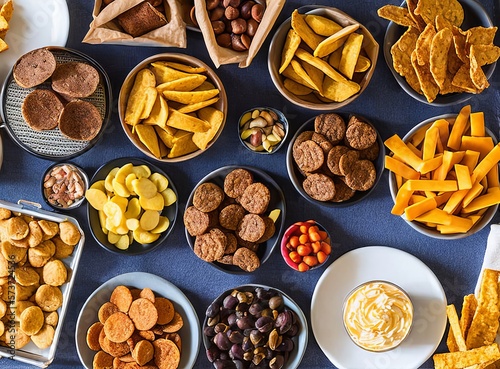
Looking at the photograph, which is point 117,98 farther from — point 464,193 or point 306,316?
point 464,193

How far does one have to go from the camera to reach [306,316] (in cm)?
216

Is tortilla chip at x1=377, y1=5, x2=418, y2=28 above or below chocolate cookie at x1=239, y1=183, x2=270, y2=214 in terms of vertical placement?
above

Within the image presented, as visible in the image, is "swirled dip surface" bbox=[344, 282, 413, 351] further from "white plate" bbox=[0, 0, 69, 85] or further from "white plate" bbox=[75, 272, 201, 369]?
"white plate" bbox=[0, 0, 69, 85]

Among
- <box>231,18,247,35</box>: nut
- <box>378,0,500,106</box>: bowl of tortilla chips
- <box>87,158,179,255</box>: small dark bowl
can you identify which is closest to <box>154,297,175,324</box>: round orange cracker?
<box>87,158,179,255</box>: small dark bowl

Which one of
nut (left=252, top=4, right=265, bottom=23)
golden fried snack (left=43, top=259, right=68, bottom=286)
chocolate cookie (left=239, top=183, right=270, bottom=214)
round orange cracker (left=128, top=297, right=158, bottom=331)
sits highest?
nut (left=252, top=4, right=265, bottom=23)

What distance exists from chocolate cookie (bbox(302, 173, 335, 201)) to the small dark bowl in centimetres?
44

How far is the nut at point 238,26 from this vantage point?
1.93 m

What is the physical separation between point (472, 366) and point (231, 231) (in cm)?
89

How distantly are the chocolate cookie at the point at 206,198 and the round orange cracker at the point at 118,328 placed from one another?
1.51 ft

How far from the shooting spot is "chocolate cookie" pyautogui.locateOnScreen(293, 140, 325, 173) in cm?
199

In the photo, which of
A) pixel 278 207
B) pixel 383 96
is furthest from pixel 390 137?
pixel 278 207

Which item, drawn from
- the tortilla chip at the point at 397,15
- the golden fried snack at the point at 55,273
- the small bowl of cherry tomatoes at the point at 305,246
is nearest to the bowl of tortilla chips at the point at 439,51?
the tortilla chip at the point at 397,15

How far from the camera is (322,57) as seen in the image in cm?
195

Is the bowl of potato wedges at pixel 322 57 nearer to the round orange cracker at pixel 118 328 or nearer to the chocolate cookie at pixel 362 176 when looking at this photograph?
the chocolate cookie at pixel 362 176
